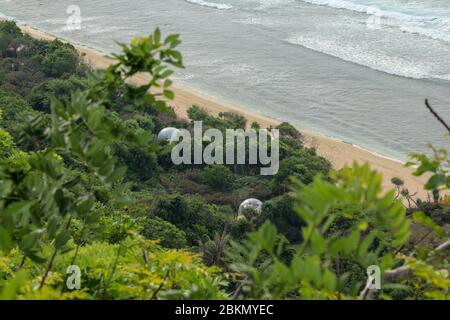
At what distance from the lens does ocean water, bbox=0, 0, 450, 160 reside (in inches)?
1065

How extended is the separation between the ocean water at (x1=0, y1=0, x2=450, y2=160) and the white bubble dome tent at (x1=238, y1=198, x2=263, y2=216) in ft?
22.1

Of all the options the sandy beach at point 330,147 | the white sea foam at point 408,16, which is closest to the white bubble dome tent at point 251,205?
the sandy beach at point 330,147

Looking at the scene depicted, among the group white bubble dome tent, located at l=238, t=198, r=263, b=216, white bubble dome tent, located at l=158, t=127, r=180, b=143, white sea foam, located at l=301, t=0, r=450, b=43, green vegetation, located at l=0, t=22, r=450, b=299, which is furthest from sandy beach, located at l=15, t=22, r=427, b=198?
green vegetation, located at l=0, t=22, r=450, b=299

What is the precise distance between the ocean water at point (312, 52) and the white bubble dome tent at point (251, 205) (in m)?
6.72

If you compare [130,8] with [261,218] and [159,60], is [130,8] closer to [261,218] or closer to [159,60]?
[261,218]

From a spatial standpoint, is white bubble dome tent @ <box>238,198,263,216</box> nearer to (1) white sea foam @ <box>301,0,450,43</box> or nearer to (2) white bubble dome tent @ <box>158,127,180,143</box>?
(2) white bubble dome tent @ <box>158,127,180,143</box>

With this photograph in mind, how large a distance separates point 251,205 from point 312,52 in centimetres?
1633

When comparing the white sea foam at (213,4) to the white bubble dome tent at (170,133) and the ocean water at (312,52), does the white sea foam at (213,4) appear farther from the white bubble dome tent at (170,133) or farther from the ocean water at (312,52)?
the white bubble dome tent at (170,133)

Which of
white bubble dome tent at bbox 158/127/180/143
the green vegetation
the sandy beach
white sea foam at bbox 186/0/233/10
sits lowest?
the sandy beach

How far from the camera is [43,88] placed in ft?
86.1

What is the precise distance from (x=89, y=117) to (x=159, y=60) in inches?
15.7

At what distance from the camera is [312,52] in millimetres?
34125

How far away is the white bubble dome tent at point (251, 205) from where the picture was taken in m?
18.8

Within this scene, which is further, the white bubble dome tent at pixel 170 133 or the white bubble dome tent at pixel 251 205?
the white bubble dome tent at pixel 170 133
